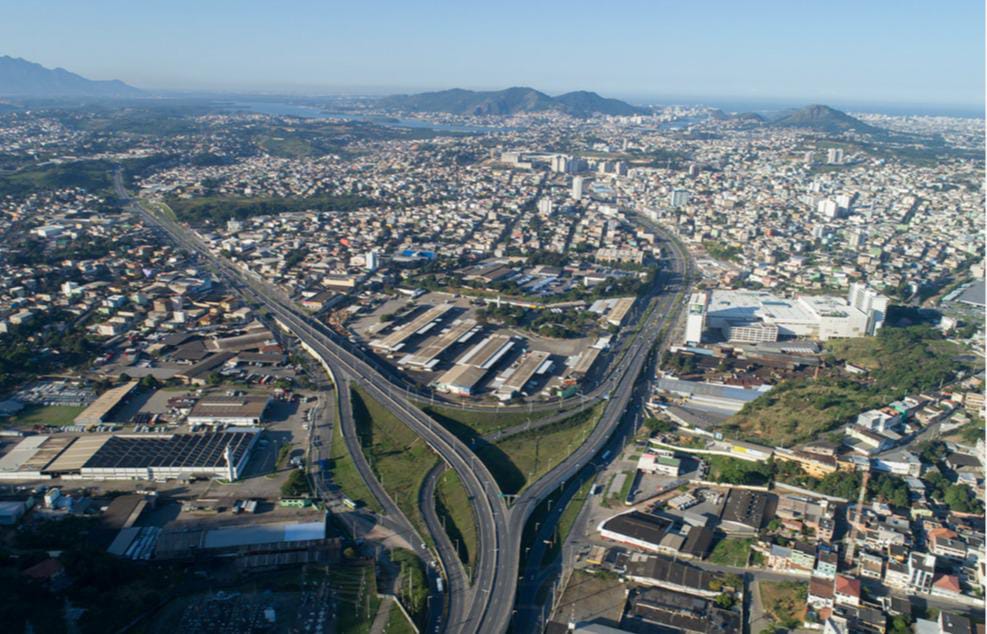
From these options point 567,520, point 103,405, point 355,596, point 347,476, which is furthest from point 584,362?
point 103,405

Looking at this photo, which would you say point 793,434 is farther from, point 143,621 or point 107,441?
point 107,441

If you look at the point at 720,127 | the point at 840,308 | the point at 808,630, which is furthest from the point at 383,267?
the point at 720,127

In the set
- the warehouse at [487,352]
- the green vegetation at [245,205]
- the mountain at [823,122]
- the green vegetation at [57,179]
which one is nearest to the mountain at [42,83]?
the green vegetation at [57,179]

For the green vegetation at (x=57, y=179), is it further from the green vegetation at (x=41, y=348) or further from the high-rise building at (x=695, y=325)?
the high-rise building at (x=695, y=325)

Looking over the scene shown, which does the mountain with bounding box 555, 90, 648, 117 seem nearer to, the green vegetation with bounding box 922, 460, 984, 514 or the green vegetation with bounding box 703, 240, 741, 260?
the green vegetation with bounding box 703, 240, 741, 260

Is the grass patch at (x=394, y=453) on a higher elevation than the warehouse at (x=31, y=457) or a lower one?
lower

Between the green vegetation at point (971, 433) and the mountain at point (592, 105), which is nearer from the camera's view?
the green vegetation at point (971, 433)

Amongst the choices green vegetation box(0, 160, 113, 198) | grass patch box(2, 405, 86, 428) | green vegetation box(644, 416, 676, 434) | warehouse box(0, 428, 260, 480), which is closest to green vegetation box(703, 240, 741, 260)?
green vegetation box(644, 416, 676, 434)

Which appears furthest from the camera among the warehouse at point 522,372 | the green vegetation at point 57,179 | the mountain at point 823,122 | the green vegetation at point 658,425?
the mountain at point 823,122
